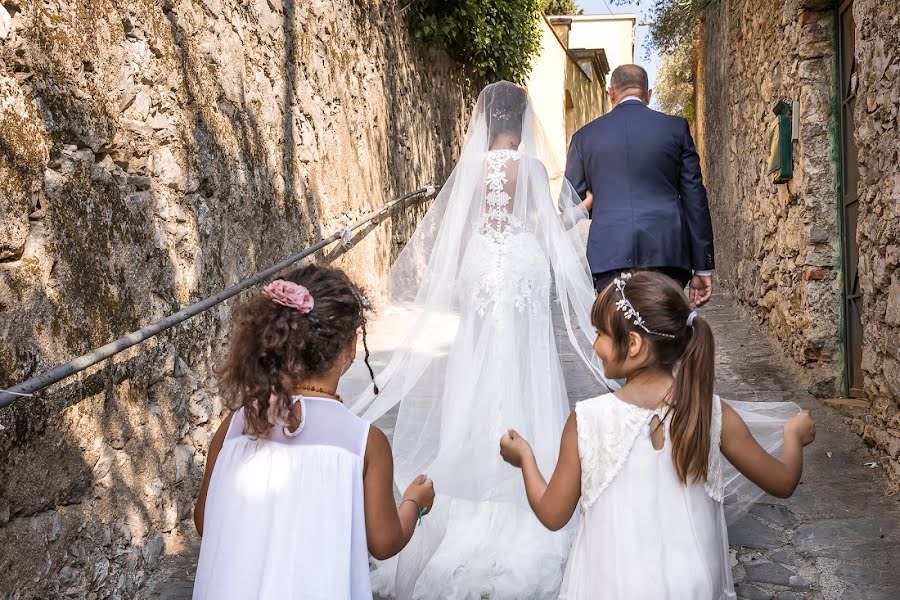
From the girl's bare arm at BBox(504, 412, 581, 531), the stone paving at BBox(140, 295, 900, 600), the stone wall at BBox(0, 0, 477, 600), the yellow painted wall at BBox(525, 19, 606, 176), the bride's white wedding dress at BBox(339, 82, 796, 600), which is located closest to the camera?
the girl's bare arm at BBox(504, 412, 581, 531)

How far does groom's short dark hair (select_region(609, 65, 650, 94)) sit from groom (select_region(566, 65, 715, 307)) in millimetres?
11

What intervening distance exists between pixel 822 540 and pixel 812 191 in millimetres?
2950

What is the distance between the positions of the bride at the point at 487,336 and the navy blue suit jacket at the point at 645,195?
153 mm

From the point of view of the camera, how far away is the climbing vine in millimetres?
9992

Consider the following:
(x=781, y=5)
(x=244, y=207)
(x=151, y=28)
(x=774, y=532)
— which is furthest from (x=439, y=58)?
(x=774, y=532)

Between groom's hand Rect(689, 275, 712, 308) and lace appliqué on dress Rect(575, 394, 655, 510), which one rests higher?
groom's hand Rect(689, 275, 712, 308)

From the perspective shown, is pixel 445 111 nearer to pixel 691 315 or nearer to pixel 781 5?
pixel 781 5

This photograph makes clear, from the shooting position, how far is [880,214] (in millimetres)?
4113

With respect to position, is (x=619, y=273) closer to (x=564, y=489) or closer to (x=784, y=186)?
(x=564, y=489)

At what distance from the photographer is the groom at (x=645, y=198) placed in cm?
413

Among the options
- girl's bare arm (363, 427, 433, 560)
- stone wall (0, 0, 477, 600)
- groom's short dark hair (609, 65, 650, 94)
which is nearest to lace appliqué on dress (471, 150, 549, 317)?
groom's short dark hair (609, 65, 650, 94)

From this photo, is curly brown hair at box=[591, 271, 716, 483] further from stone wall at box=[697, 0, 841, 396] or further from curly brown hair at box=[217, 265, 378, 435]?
stone wall at box=[697, 0, 841, 396]

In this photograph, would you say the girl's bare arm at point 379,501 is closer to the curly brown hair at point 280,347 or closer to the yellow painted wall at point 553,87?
the curly brown hair at point 280,347

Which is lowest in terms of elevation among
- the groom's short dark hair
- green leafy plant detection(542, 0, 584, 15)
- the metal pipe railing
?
the metal pipe railing
